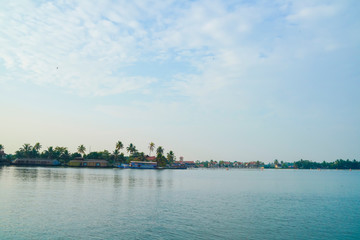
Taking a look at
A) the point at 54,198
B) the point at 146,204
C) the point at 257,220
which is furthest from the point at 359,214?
the point at 54,198

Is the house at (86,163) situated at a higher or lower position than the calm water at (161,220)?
lower

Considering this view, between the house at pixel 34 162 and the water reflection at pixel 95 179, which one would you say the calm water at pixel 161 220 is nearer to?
the water reflection at pixel 95 179

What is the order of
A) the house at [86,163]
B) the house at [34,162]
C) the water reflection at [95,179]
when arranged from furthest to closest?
the house at [86,163] → the house at [34,162] → the water reflection at [95,179]

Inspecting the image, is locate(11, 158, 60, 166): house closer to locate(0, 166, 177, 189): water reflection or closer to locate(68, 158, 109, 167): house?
locate(68, 158, 109, 167): house

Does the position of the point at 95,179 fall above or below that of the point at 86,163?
above

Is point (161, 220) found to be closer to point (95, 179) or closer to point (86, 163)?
point (95, 179)

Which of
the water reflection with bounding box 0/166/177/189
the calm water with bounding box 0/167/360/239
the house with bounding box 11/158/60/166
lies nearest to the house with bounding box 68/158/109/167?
the house with bounding box 11/158/60/166

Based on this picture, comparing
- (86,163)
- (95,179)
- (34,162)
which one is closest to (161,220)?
(95,179)

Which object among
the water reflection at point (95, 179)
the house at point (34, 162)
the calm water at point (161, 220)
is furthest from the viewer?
the house at point (34, 162)

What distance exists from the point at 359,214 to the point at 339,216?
14.2ft

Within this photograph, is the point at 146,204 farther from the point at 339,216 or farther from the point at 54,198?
the point at 339,216

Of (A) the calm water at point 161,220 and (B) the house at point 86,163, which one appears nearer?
(A) the calm water at point 161,220

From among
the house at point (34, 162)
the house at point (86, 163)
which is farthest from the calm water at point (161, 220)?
the house at point (34, 162)

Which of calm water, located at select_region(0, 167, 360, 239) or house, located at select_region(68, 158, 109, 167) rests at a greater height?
calm water, located at select_region(0, 167, 360, 239)
